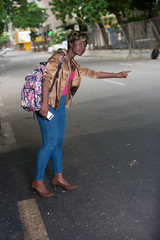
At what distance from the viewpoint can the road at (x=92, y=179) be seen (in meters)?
3.27

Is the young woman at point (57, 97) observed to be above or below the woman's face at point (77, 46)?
below

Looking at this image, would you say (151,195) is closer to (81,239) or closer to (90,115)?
(81,239)

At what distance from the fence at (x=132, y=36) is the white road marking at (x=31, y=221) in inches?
938

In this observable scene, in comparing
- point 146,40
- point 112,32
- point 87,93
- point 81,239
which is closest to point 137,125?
point 81,239

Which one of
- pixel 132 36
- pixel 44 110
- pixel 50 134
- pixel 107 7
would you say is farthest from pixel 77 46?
pixel 107 7

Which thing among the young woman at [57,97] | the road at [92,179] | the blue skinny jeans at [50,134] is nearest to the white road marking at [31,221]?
the road at [92,179]

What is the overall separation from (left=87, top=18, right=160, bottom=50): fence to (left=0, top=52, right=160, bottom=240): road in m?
19.0

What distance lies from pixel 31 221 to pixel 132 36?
2833cm

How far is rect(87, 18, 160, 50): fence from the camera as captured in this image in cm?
2656

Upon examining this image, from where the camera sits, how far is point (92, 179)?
14.6 feet

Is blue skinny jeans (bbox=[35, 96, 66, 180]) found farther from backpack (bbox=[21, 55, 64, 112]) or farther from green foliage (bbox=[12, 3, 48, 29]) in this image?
green foliage (bbox=[12, 3, 48, 29])

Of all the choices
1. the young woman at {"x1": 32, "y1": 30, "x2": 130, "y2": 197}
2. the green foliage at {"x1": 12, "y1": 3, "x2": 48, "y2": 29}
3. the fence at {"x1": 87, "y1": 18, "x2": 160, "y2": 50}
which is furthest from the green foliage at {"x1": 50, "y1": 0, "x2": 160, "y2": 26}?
the green foliage at {"x1": 12, "y1": 3, "x2": 48, "y2": 29}

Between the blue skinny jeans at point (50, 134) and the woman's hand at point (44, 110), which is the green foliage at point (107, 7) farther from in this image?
the woman's hand at point (44, 110)

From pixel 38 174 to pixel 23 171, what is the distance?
1.06 metres
